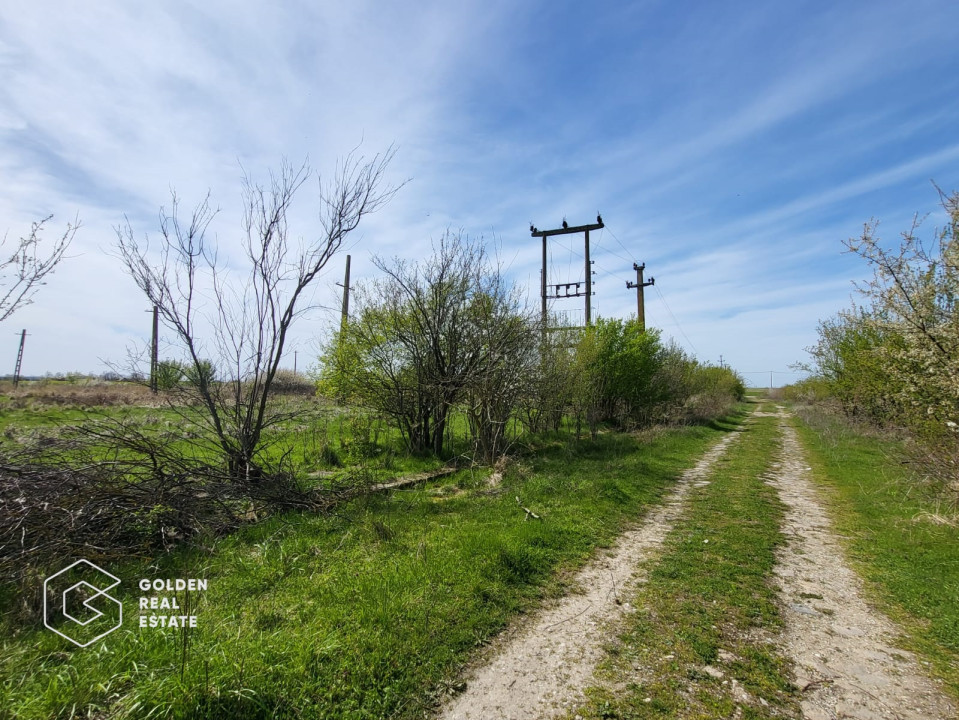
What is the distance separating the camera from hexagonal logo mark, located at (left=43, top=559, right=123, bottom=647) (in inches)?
123

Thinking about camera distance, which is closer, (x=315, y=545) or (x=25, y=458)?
(x=25, y=458)

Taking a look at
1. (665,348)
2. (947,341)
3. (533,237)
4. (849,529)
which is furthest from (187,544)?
(665,348)

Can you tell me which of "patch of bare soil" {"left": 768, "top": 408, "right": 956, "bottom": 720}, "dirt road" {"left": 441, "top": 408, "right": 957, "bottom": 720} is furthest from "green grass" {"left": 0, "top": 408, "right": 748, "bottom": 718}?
"patch of bare soil" {"left": 768, "top": 408, "right": 956, "bottom": 720}

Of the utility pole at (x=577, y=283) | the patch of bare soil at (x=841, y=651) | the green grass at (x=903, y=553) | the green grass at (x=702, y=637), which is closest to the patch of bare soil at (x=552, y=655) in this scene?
the green grass at (x=702, y=637)

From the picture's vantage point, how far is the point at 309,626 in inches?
129

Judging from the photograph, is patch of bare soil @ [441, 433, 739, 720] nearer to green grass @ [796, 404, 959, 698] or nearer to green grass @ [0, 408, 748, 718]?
green grass @ [0, 408, 748, 718]

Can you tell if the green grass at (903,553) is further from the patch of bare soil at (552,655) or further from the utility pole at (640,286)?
the utility pole at (640,286)

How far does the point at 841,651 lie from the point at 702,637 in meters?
0.97

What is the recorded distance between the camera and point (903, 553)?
206 inches

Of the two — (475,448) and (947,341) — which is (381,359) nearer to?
(475,448)

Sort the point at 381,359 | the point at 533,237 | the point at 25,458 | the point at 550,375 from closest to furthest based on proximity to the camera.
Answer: the point at 25,458 < the point at 381,359 < the point at 550,375 < the point at 533,237

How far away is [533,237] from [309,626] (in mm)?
19573

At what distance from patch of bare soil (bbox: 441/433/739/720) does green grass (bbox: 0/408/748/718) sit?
18 cm

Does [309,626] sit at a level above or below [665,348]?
below
